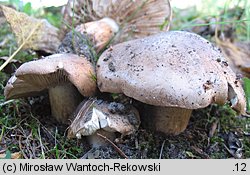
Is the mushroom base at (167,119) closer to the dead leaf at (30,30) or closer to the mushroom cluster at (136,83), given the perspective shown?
the mushroom cluster at (136,83)

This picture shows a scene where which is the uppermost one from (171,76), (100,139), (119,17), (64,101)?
(119,17)

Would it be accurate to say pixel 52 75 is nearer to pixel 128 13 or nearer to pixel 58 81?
pixel 58 81

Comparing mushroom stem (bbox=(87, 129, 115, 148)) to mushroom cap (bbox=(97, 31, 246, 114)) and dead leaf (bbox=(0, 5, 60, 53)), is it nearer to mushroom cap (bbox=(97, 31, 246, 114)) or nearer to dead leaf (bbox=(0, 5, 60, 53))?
mushroom cap (bbox=(97, 31, 246, 114))

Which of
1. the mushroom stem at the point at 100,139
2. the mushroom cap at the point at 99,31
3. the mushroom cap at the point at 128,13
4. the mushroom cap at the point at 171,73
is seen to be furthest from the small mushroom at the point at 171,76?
the mushroom cap at the point at 128,13

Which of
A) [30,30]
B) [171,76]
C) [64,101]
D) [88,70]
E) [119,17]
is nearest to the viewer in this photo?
[171,76]

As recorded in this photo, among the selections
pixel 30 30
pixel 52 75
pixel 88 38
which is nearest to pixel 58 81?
pixel 52 75

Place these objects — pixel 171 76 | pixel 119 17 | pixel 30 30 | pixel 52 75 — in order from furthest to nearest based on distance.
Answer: pixel 119 17
pixel 30 30
pixel 52 75
pixel 171 76

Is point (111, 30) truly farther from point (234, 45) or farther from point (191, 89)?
point (234, 45)
